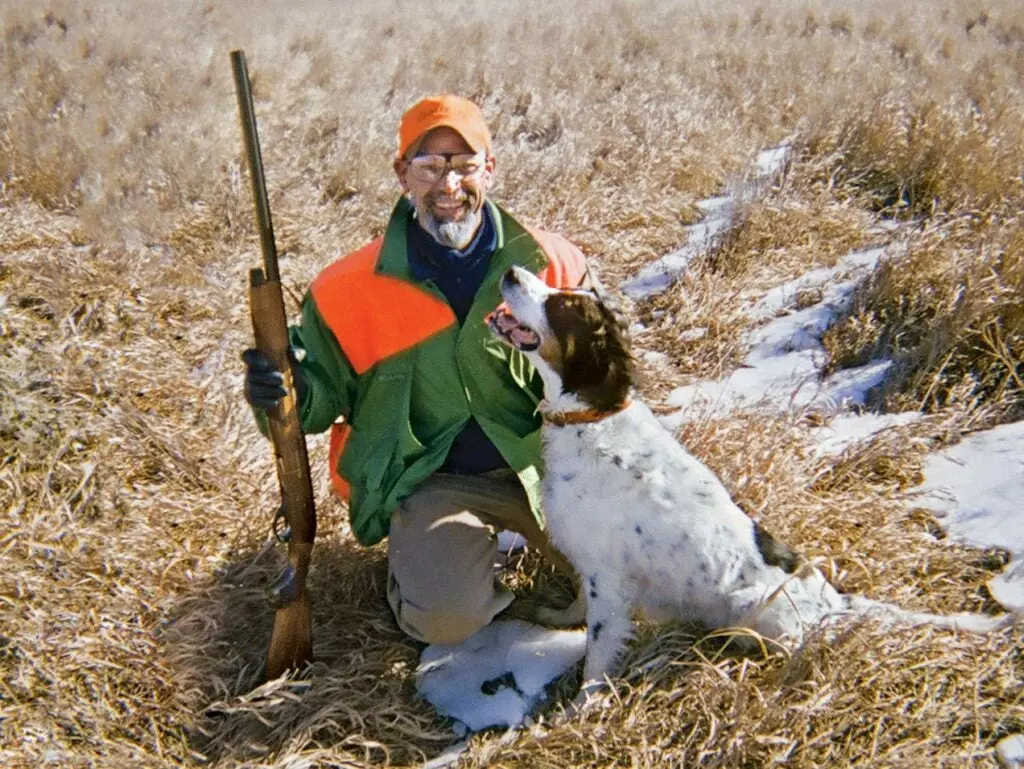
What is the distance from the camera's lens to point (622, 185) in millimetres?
6297

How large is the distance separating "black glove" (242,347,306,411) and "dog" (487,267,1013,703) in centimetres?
66

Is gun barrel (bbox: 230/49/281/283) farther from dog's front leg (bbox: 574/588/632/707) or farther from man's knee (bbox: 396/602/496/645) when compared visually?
dog's front leg (bbox: 574/588/632/707)

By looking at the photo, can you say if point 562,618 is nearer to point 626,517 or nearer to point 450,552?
point 450,552

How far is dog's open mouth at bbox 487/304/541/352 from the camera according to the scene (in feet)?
7.81

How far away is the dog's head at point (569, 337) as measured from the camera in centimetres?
232

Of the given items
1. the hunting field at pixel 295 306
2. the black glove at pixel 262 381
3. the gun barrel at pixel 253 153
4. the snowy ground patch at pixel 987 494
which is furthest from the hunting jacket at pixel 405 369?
the snowy ground patch at pixel 987 494

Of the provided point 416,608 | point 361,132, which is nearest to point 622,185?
point 361,132

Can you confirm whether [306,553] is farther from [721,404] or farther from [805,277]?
[805,277]

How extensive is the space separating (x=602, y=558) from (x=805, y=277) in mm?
3235

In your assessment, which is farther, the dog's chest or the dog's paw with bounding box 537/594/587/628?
the dog's paw with bounding box 537/594/587/628

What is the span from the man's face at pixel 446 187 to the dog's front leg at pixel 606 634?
1.28m

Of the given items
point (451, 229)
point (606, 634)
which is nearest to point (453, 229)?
point (451, 229)

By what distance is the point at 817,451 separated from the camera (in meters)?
3.46

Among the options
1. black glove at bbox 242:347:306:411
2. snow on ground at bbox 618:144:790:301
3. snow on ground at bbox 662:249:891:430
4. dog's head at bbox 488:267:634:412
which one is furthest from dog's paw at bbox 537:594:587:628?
snow on ground at bbox 618:144:790:301
